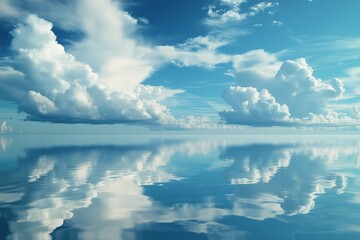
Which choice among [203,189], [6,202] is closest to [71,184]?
[6,202]

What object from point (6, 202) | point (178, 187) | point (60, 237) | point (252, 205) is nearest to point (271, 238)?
point (252, 205)

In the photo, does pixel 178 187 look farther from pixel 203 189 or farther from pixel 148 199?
pixel 148 199

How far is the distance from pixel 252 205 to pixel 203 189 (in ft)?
45.5

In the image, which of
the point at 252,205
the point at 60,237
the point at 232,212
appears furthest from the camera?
the point at 252,205

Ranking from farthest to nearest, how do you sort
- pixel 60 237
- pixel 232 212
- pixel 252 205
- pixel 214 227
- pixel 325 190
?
pixel 325 190
pixel 252 205
pixel 232 212
pixel 214 227
pixel 60 237

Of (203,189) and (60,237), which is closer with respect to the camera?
(60,237)

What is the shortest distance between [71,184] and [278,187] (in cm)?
4022

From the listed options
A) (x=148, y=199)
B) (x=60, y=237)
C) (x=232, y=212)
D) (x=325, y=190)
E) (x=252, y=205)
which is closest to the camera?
(x=60, y=237)

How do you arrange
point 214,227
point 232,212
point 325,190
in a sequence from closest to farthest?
point 214,227 → point 232,212 → point 325,190

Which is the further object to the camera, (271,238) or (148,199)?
(148,199)

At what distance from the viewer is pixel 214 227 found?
3200cm

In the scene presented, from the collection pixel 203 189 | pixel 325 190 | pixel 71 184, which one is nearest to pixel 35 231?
pixel 71 184

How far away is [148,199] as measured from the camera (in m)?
44.9

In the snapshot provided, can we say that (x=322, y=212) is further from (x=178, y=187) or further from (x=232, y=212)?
(x=178, y=187)
